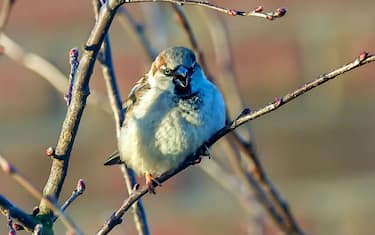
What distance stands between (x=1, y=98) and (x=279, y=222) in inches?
44.1

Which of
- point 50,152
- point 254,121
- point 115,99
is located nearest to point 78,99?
point 50,152

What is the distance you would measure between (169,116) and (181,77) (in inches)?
1.6

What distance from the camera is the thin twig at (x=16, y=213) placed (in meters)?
0.76

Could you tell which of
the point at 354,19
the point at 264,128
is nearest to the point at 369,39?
the point at 354,19

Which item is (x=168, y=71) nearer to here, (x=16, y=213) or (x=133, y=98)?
(x=133, y=98)

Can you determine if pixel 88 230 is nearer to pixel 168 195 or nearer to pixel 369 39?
pixel 168 195

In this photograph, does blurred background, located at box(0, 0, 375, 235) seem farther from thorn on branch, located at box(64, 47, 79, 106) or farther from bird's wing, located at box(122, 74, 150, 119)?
thorn on branch, located at box(64, 47, 79, 106)

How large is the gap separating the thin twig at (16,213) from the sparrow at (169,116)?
0.29 metres

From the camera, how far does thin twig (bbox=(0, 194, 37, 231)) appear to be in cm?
76

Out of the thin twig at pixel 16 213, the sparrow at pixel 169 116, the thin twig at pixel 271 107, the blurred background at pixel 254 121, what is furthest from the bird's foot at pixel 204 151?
the blurred background at pixel 254 121

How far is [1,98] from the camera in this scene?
2.08 meters

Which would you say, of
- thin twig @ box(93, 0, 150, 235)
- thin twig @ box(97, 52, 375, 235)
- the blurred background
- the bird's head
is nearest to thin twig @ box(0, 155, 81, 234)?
thin twig @ box(97, 52, 375, 235)

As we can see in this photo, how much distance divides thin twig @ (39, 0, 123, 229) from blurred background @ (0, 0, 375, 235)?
963mm

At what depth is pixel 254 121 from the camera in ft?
6.39
